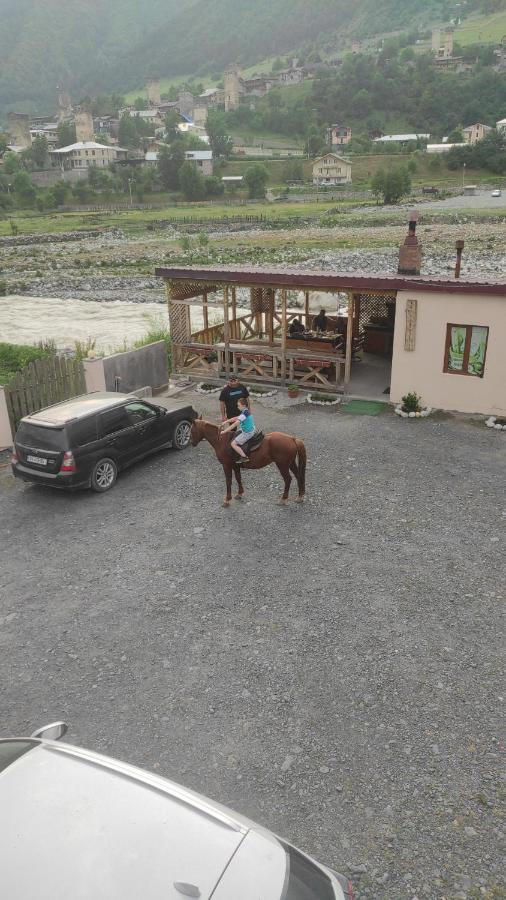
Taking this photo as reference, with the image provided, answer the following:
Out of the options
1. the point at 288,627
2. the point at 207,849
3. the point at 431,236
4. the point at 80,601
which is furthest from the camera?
the point at 431,236

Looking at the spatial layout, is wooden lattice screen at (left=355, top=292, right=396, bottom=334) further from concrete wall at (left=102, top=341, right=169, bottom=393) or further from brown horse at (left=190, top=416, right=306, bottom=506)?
brown horse at (left=190, top=416, right=306, bottom=506)

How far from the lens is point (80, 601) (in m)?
9.27

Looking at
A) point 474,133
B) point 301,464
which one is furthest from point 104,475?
point 474,133

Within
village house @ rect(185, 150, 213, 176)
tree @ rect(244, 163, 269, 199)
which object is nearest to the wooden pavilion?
tree @ rect(244, 163, 269, 199)

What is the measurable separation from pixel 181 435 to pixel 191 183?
12893 cm

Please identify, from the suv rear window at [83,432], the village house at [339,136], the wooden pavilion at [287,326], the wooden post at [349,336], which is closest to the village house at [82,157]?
the village house at [339,136]

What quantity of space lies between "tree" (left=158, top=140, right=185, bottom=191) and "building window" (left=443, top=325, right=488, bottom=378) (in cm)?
13682

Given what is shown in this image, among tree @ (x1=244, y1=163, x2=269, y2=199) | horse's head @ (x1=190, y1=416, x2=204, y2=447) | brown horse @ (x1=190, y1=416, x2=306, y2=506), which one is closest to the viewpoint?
brown horse @ (x1=190, y1=416, x2=306, y2=506)

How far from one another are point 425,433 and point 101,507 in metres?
7.63

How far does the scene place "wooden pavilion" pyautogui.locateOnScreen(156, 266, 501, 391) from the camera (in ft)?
54.7

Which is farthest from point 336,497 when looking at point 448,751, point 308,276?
point 308,276

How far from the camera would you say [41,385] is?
15492 millimetres

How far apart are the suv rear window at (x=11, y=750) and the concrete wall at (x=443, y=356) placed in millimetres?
13997

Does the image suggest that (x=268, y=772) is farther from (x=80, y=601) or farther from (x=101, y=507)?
(x=101, y=507)
